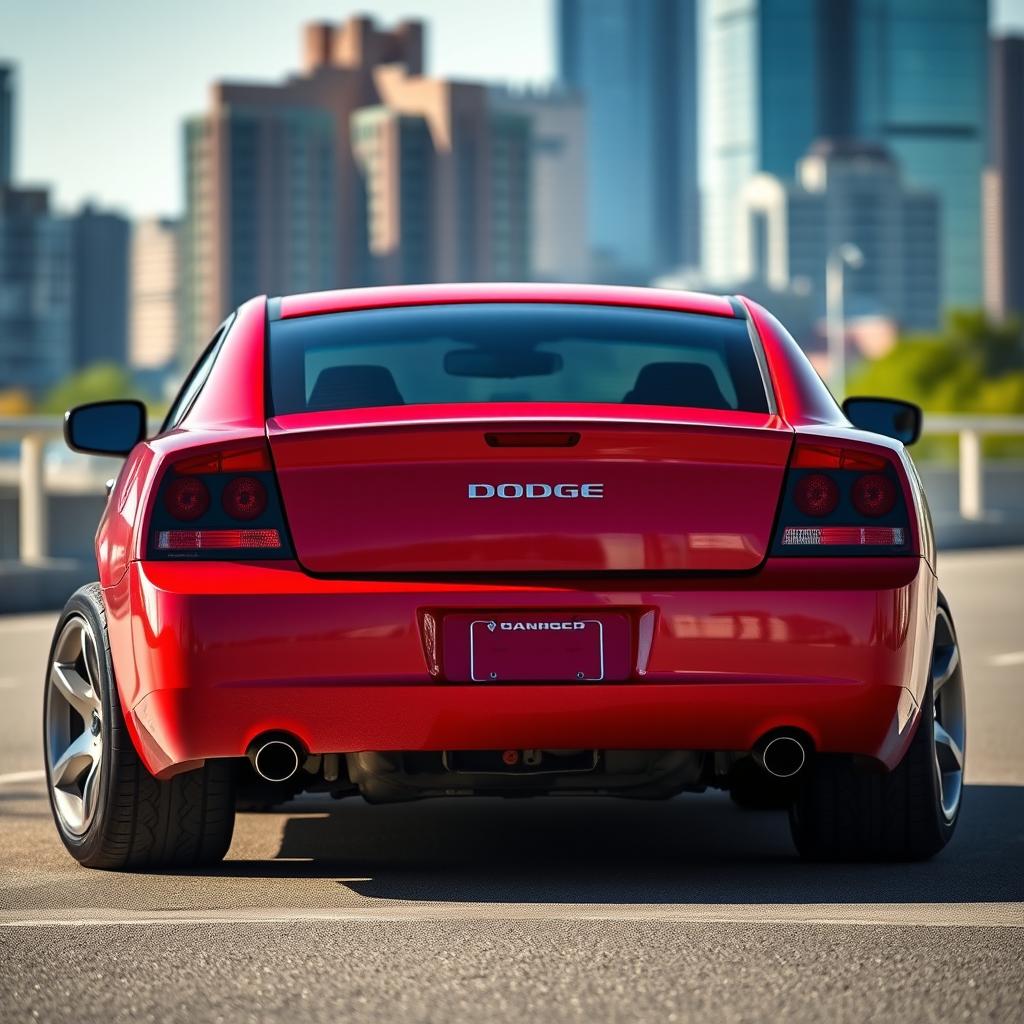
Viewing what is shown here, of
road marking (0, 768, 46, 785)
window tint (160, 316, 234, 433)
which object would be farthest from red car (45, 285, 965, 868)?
road marking (0, 768, 46, 785)

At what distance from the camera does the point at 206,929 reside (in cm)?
448

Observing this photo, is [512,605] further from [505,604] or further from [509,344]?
[509,344]

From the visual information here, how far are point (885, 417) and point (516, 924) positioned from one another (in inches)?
95.1

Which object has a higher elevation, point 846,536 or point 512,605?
point 846,536

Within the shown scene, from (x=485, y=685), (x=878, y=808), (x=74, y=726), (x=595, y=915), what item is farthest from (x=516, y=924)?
(x=74, y=726)

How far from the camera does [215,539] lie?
4.85 metres

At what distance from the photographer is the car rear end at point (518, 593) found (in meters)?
4.76

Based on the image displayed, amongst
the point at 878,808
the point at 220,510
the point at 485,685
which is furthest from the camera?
the point at 878,808

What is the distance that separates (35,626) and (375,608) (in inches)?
381

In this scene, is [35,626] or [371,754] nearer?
[371,754]

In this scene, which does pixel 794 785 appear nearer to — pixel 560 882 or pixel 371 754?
pixel 560 882

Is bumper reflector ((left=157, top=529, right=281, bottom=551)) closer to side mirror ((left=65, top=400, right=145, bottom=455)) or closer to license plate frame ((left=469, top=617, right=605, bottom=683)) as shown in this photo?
license plate frame ((left=469, top=617, right=605, bottom=683))

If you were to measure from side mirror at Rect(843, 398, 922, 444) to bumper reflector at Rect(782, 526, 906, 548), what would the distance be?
4.28 ft

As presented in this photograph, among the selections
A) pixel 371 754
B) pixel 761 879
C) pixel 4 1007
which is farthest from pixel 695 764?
pixel 4 1007
